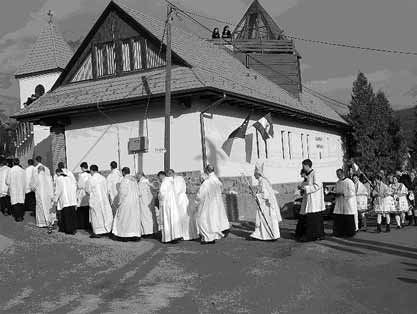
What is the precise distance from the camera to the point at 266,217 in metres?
14.0

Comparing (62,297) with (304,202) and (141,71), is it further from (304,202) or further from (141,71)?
(141,71)

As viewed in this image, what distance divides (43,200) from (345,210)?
807 centimetres

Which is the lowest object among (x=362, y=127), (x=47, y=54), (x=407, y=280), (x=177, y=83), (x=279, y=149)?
(x=407, y=280)

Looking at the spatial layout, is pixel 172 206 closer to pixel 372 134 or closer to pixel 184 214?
pixel 184 214

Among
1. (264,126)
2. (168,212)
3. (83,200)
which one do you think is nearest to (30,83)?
(264,126)

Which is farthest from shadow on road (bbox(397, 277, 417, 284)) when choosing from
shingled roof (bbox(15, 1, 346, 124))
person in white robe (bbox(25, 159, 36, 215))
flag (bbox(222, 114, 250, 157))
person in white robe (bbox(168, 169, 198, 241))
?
person in white robe (bbox(25, 159, 36, 215))

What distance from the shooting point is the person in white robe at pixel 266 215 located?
45.9ft

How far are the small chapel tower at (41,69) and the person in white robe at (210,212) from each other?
63.9 feet

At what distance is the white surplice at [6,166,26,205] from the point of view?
17.0 meters

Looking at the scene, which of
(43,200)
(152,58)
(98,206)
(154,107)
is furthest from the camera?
(152,58)

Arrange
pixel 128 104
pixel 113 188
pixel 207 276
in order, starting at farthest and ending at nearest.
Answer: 1. pixel 128 104
2. pixel 113 188
3. pixel 207 276

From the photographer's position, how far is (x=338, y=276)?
9469mm

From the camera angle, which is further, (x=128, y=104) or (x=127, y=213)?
(x=128, y=104)

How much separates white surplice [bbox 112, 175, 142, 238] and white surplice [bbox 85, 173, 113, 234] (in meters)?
0.48
